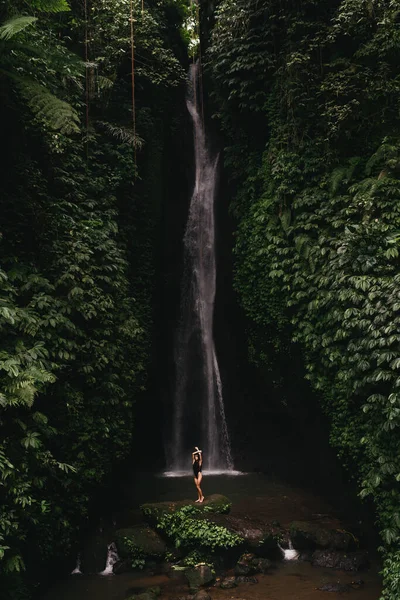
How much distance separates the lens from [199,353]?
15.5 meters

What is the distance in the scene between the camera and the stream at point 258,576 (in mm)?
8305

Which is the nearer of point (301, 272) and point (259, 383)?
point (301, 272)

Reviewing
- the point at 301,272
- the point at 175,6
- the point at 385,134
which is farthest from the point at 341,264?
the point at 175,6

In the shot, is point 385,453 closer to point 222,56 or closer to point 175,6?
point 222,56

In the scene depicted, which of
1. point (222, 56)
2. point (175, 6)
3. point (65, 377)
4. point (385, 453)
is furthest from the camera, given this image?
point (175, 6)

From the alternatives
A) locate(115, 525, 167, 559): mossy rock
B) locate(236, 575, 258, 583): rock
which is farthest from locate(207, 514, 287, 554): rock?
locate(115, 525, 167, 559): mossy rock

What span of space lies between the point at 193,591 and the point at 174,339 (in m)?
8.13

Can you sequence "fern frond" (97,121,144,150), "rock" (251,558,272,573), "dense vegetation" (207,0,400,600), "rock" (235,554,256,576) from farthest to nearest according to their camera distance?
"fern frond" (97,121,144,150) → "rock" (251,558,272,573) → "rock" (235,554,256,576) → "dense vegetation" (207,0,400,600)

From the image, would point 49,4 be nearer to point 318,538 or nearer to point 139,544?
point 139,544

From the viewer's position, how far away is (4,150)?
9711 millimetres

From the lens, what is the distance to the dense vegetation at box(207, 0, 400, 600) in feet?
27.6

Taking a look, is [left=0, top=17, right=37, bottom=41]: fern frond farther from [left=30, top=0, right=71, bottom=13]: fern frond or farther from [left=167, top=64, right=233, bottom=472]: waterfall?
[left=167, top=64, right=233, bottom=472]: waterfall

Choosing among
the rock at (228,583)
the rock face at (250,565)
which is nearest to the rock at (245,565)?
the rock face at (250,565)

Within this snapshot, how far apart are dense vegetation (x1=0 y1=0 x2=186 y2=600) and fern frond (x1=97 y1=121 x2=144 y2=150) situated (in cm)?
4
